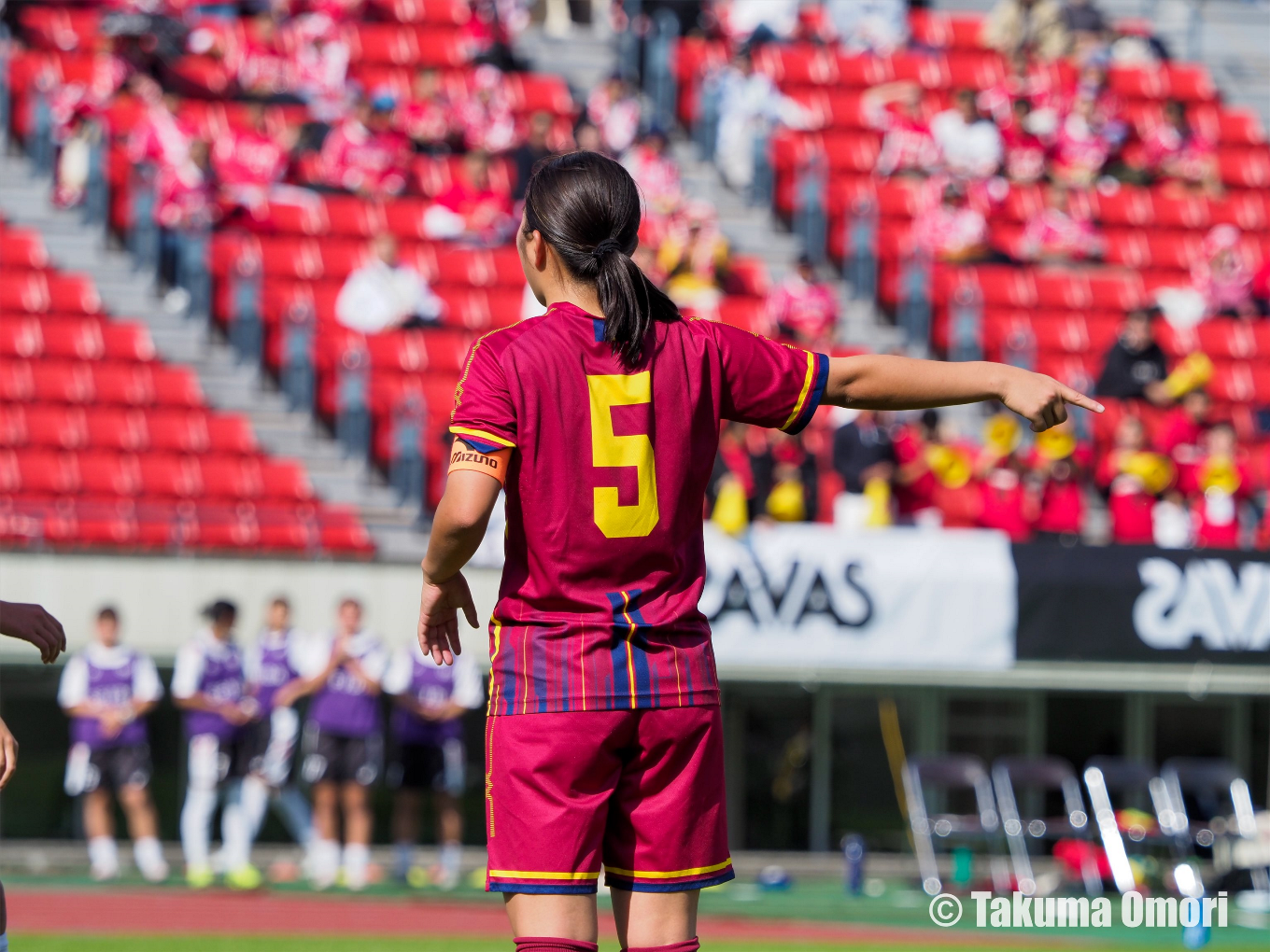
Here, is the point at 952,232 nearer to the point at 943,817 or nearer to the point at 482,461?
the point at 943,817

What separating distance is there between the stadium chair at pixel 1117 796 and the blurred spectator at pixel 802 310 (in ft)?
12.4

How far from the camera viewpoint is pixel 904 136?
16750 millimetres

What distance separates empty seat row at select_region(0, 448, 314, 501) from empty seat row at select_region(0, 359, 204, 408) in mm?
571

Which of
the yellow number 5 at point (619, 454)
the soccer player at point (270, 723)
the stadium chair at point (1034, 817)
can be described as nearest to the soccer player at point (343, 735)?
the soccer player at point (270, 723)

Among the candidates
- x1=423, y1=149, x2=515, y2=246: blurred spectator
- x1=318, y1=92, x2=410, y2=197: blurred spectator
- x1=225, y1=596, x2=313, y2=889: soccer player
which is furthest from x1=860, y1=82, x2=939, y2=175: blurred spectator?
x1=225, y1=596, x2=313, y2=889: soccer player

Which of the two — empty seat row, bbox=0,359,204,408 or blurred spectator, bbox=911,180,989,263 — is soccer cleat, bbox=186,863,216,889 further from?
blurred spectator, bbox=911,180,989,263

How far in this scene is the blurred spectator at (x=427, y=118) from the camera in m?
15.9

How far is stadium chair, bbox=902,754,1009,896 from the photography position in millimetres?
11680

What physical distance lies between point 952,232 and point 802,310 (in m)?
2.14

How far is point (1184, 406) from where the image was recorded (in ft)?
44.2

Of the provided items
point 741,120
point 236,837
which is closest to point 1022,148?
point 741,120

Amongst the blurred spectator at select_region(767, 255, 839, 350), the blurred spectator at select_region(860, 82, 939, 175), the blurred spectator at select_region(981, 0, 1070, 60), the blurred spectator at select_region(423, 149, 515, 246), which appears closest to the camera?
the blurred spectator at select_region(767, 255, 839, 350)

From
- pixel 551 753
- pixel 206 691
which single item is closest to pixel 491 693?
pixel 551 753

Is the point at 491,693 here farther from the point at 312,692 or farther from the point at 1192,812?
the point at 1192,812
